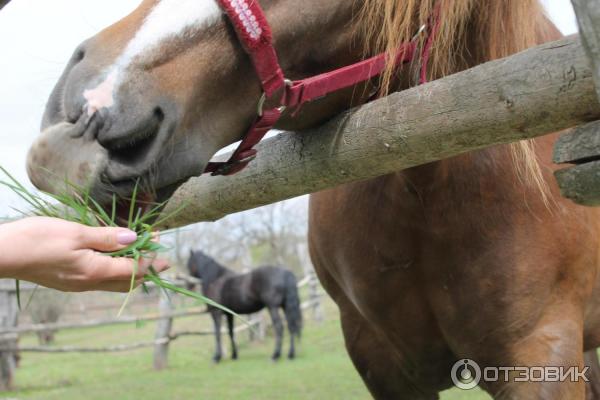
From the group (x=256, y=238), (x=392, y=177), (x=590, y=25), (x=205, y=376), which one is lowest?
(x=256, y=238)

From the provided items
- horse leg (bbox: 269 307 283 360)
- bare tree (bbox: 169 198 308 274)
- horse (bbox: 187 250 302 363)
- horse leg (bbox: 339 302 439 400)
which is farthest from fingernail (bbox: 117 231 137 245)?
bare tree (bbox: 169 198 308 274)

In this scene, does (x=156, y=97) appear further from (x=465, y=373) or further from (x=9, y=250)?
(x=465, y=373)

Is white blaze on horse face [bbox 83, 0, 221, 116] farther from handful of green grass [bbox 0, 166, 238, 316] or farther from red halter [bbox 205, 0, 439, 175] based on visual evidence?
handful of green grass [bbox 0, 166, 238, 316]

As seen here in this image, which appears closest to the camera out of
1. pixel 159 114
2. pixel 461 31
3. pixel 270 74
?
pixel 159 114

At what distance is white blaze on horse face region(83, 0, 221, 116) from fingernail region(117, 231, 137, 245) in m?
0.28

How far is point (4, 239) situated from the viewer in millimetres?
987

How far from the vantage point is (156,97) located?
127 cm

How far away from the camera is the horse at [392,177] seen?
127 cm

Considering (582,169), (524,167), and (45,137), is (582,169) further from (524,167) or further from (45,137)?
(45,137)

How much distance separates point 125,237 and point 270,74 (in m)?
0.54

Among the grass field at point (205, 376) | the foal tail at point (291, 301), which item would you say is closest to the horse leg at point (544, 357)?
the grass field at point (205, 376)

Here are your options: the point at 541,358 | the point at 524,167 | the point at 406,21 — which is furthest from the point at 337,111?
the point at 541,358

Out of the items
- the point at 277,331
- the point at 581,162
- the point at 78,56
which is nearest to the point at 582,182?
the point at 581,162

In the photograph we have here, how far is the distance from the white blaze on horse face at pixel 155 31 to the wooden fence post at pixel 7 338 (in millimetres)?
7505
